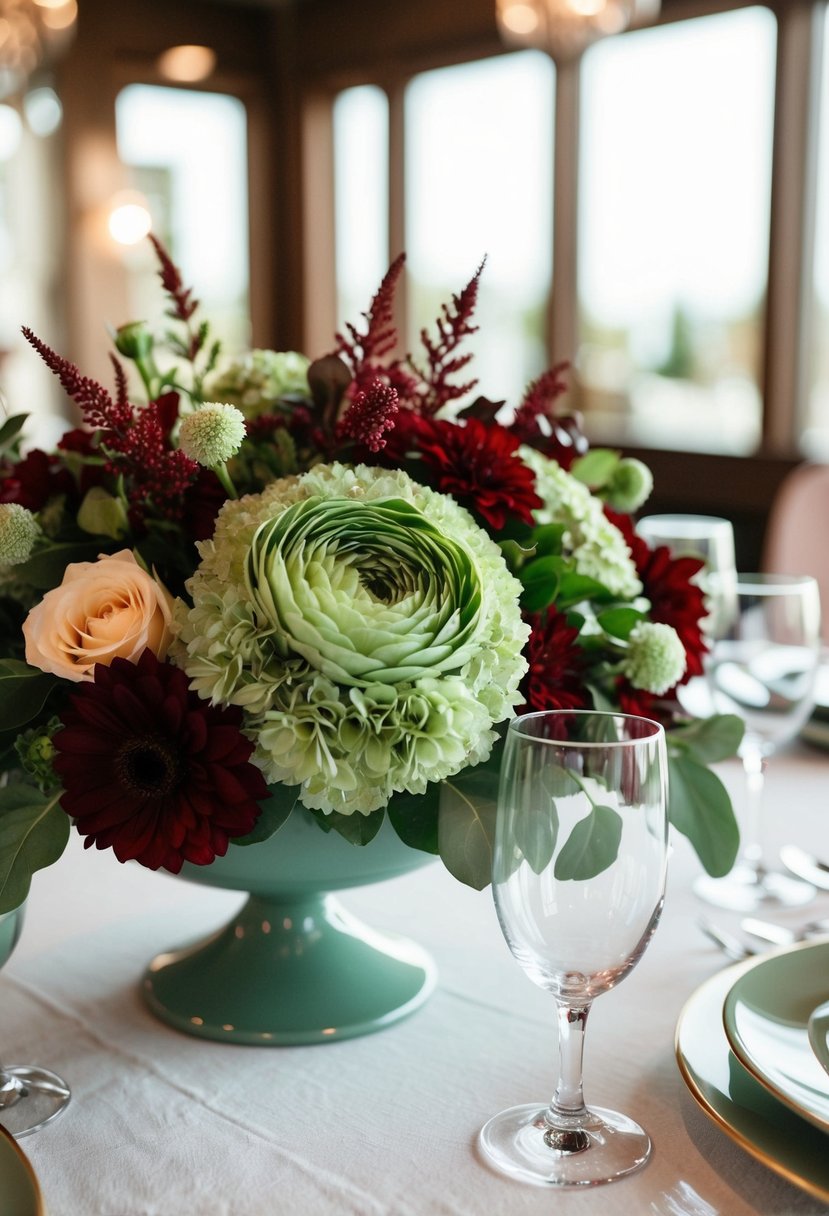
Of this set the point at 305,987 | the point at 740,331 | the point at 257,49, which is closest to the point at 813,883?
the point at 305,987

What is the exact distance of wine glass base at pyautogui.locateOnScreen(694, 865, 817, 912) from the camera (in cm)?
99

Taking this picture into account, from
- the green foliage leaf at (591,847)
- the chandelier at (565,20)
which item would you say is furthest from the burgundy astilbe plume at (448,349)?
the chandelier at (565,20)

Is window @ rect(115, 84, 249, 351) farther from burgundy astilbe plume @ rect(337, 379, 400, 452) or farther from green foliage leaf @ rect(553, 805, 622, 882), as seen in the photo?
green foliage leaf @ rect(553, 805, 622, 882)

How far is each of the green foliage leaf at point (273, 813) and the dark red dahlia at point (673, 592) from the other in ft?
0.99

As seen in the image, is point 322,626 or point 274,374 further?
point 274,374

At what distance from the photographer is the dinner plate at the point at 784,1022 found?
0.61m

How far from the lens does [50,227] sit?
5.96 m

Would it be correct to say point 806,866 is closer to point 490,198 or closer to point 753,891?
point 753,891

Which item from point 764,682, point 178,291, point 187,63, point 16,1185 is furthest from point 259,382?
point 187,63

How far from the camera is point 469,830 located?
0.69 meters

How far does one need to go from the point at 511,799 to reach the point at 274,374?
45cm

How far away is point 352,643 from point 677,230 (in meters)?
4.37

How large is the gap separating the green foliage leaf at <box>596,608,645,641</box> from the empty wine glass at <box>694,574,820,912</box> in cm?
25

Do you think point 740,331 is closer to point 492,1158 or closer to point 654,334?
point 654,334
